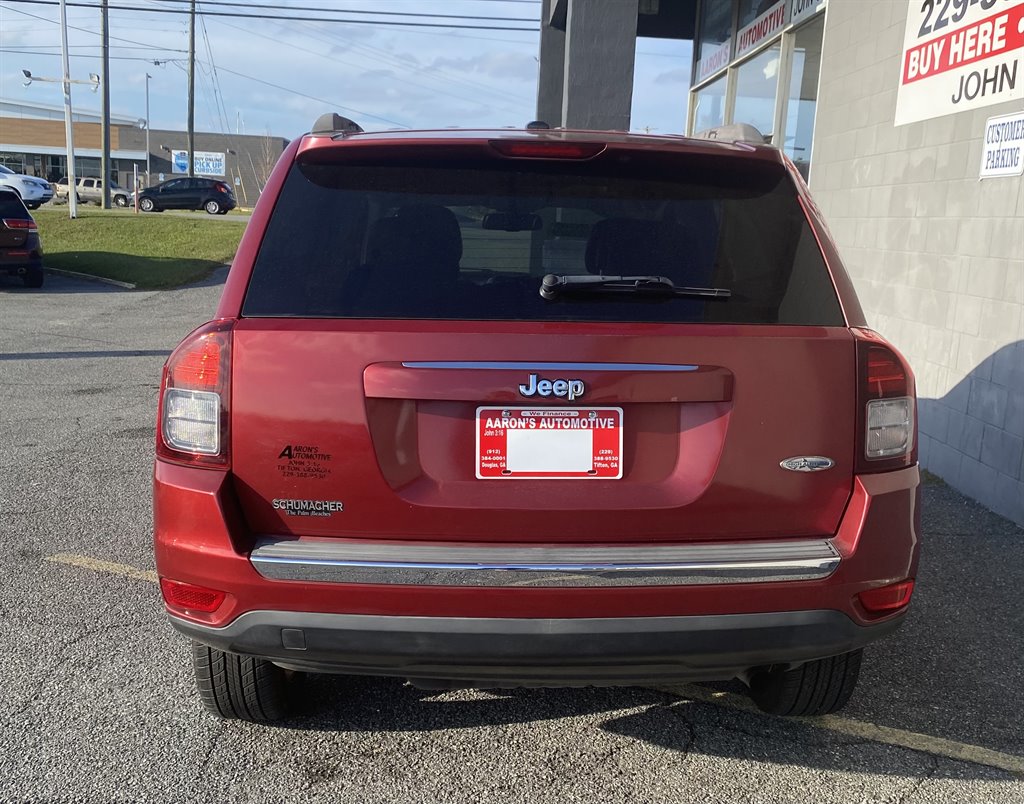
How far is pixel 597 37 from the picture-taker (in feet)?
37.2

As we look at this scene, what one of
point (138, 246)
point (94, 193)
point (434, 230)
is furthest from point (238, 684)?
point (94, 193)

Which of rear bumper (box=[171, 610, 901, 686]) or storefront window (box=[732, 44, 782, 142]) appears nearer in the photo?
rear bumper (box=[171, 610, 901, 686])

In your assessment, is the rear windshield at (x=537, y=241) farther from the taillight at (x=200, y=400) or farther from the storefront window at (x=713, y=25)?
the storefront window at (x=713, y=25)

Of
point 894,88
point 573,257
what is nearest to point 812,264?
point 573,257

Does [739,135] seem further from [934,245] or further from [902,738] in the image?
[934,245]

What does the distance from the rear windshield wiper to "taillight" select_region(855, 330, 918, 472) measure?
1.37 ft

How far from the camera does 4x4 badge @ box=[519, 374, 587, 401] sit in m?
2.42

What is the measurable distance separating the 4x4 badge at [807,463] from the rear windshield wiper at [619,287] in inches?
18.4

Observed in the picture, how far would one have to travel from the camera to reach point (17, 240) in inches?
637

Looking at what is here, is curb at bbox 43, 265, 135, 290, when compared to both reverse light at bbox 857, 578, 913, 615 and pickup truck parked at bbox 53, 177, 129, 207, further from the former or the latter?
pickup truck parked at bbox 53, 177, 129, 207

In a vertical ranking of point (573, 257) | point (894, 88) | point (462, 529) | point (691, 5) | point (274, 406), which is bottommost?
point (462, 529)

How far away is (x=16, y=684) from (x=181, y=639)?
1.87ft

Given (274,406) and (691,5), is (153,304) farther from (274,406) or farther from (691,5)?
(274,406)

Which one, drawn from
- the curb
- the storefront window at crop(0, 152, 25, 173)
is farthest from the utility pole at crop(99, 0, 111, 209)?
the storefront window at crop(0, 152, 25, 173)
